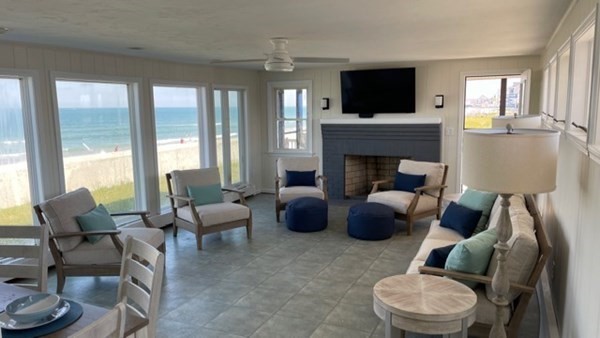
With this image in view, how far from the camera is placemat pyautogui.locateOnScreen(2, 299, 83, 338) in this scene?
1.78 m

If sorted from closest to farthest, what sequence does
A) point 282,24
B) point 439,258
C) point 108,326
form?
1. point 108,326
2. point 439,258
3. point 282,24

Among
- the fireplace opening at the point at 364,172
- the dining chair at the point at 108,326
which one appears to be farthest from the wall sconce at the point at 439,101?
the dining chair at the point at 108,326

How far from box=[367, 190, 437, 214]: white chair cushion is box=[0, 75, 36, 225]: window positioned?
13.6 feet

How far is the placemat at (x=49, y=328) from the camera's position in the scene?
5.83 feet

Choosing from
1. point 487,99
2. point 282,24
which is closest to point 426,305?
point 282,24

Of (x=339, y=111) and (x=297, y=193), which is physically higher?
(x=339, y=111)

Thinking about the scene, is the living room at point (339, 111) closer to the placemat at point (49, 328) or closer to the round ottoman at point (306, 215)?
the round ottoman at point (306, 215)

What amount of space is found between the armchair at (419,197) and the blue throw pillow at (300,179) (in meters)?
1.08

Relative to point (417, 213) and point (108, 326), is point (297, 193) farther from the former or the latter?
point (108, 326)

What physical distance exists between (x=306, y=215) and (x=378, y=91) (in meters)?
2.64

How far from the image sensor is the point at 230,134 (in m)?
7.80

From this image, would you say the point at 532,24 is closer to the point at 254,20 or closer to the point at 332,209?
the point at 254,20

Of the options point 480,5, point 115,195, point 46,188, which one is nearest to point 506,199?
point 480,5

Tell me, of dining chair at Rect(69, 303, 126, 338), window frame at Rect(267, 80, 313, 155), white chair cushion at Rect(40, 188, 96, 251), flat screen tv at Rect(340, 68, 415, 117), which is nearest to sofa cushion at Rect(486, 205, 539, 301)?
dining chair at Rect(69, 303, 126, 338)
